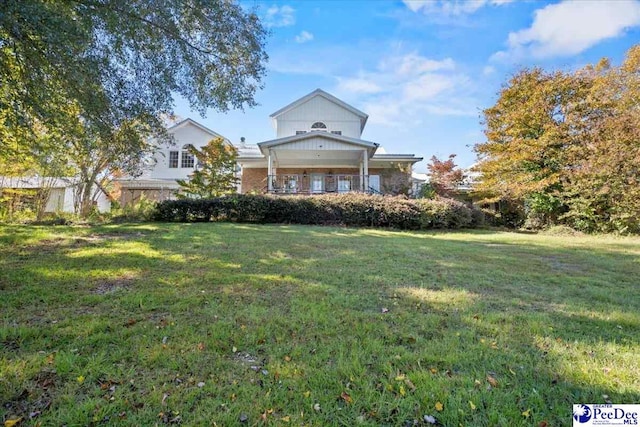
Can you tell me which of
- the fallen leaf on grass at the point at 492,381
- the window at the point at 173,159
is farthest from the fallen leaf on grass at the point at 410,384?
the window at the point at 173,159

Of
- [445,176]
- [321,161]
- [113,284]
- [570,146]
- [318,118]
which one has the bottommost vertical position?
[113,284]

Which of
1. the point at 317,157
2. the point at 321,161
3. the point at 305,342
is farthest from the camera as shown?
the point at 321,161

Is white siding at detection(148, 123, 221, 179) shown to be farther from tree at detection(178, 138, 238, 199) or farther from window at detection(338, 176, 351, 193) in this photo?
window at detection(338, 176, 351, 193)

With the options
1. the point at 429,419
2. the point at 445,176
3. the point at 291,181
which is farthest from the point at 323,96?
the point at 429,419

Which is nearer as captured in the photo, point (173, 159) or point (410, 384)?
point (410, 384)

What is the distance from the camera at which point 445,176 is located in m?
18.4

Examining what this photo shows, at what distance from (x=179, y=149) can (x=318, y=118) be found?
993 cm

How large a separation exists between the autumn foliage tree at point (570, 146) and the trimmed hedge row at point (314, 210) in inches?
211

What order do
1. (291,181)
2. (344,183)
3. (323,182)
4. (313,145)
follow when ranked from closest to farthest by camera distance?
(313,145)
(344,183)
(291,181)
(323,182)

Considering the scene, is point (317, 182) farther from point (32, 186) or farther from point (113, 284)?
point (113, 284)

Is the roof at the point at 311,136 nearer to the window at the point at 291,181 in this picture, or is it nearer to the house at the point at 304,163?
the house at the point at 304,163

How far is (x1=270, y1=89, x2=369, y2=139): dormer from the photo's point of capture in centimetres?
1992

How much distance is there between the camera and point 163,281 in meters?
4.45

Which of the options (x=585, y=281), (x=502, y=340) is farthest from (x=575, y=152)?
(x=502, y=340)
